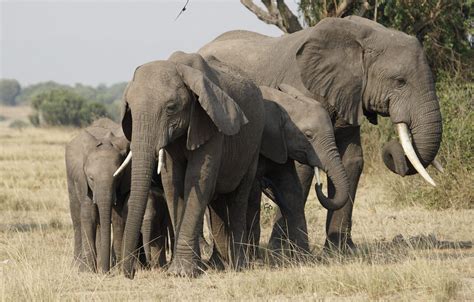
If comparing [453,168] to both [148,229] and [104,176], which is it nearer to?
[148,229]

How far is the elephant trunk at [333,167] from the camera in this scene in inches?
399

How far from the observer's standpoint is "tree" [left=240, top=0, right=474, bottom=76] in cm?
1766

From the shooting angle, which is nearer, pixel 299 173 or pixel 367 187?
pixel 299 173

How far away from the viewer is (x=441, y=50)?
17.9 m

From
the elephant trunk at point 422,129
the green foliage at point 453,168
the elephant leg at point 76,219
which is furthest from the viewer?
the green foliage at point 453,168

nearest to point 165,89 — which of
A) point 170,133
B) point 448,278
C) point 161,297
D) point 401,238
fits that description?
point 170,133

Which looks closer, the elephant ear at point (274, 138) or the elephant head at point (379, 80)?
the elephant ear at point (274, 138)

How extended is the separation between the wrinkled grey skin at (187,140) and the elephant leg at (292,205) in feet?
1.99

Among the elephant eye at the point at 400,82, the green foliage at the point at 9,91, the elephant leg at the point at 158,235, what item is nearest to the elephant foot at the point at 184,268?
the elephant leg at the point at 158,235

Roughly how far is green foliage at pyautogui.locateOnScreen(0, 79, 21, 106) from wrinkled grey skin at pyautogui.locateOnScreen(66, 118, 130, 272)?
138 m

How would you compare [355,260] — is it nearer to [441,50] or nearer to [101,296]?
[101,296]

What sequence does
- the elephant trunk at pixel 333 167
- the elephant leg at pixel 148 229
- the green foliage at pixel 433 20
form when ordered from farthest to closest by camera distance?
the green foliage at pixel 433 20 → the elephant trunk at pixel 333 167 → the elephant leg at pixel 148 229

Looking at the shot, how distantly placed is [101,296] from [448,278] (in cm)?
247

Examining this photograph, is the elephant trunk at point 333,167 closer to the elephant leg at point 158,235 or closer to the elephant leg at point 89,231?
the elephant leg at point 158,235
